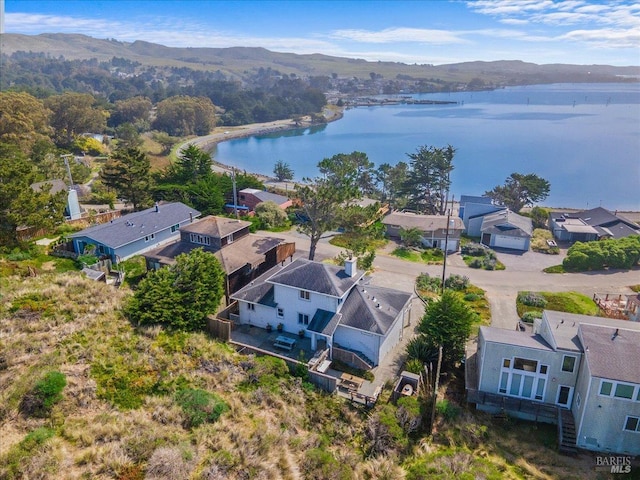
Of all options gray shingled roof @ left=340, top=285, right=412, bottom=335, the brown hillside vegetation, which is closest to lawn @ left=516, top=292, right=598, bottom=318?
gray shingled roof @ left=340, top=285, right=412, bottom=335

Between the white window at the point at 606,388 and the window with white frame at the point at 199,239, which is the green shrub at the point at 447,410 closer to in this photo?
the white window at the point at 606,388

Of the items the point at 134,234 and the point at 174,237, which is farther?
the point at 174,237

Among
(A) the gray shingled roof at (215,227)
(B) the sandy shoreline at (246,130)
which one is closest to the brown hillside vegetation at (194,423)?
(A) the gray shingled roof at (215,227)

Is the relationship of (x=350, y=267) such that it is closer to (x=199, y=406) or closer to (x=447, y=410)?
(x=447, y=410)

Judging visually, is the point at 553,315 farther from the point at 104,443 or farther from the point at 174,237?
the point at 174,237

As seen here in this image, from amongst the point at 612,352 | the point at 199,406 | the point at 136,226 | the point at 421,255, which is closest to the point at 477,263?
the point at 421,255

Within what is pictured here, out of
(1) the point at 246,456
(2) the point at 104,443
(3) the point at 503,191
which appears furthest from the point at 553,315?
(3) the point at 503,191
